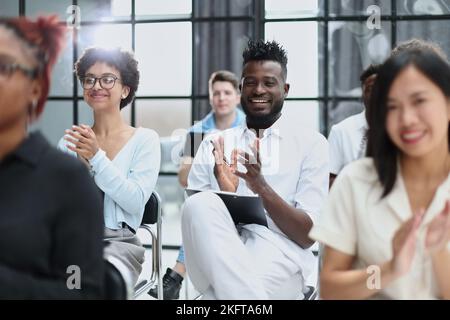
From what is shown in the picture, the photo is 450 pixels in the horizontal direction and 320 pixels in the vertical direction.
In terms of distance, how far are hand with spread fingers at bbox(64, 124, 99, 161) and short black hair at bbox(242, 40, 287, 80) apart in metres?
0.46

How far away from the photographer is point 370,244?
45.4 inches

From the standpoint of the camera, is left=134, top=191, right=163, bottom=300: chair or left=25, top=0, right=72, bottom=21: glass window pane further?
left=134, top=191, right=163, bottom=300: chair

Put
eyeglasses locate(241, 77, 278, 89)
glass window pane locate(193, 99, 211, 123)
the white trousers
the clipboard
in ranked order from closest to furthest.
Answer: the white trousers → the clipboard → eyeglasses locate(241, 77, 278, 89) → glass window pane locate(193, 99, 211, 123)

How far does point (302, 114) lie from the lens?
1.60m

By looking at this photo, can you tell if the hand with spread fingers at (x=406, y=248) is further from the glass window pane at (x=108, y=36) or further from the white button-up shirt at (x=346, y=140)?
the glass window pane at (x=108, y=36)

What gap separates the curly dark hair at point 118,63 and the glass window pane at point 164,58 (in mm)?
22

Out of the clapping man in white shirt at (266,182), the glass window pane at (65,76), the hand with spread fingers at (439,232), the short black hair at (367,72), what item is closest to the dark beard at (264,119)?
the clapping man in white shirt at (266,182)

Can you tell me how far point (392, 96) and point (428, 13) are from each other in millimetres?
622

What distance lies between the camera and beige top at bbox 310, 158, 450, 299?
114 cm

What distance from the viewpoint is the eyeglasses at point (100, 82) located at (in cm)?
158

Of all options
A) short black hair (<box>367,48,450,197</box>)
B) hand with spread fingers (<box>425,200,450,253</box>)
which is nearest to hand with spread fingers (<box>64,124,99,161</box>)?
short black hair (<box>367,48,450,197</box>)

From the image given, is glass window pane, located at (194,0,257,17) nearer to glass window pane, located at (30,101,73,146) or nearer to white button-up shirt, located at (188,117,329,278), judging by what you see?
white button-up shirt, located at (188,117,329,278)
